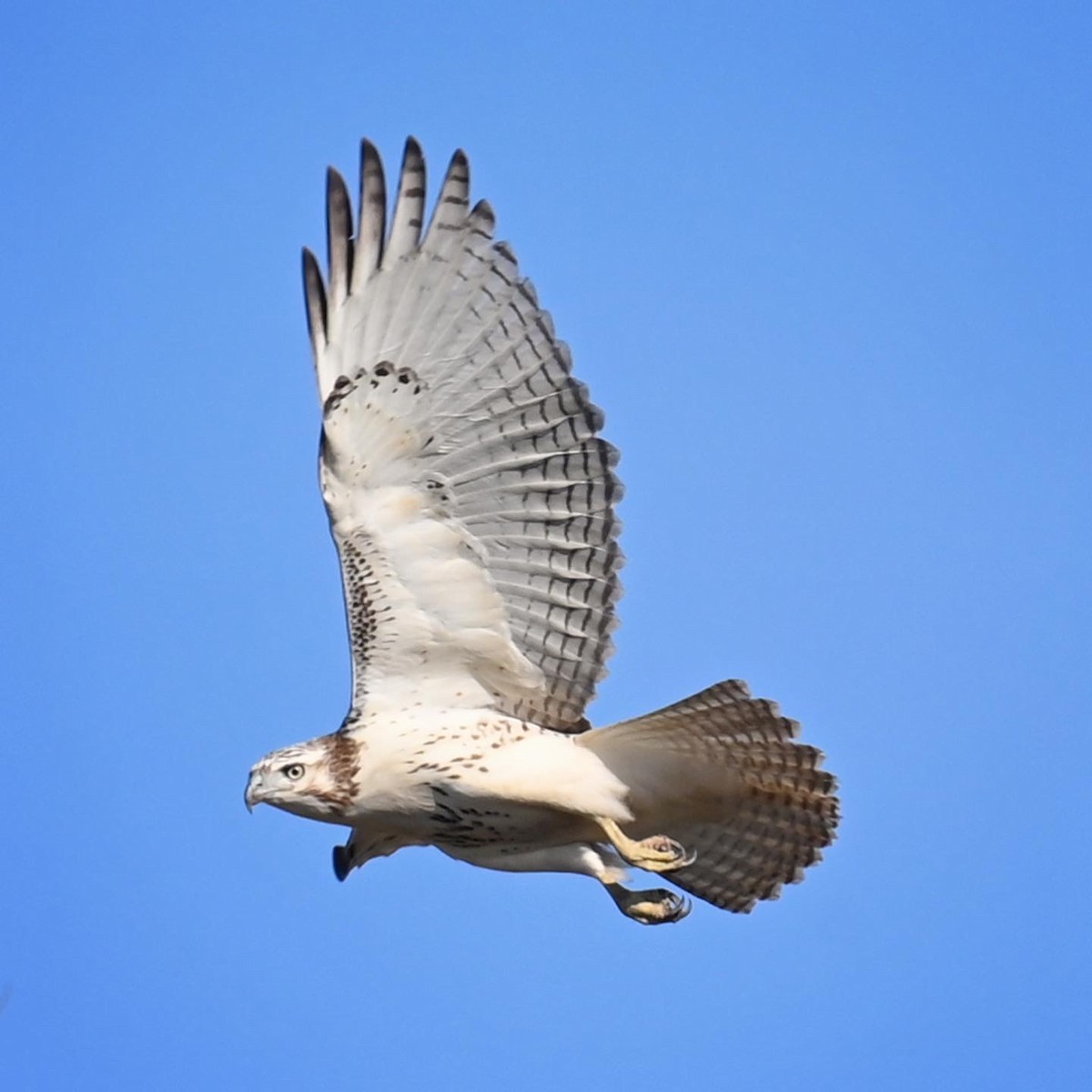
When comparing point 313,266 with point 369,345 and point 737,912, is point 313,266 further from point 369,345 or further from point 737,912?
point 737,912

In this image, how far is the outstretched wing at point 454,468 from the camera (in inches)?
325

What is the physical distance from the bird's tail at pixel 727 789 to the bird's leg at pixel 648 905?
0.44 feet

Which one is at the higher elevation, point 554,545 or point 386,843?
point 554,545

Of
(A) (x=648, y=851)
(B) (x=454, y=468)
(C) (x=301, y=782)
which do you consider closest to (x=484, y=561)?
(B) (x=454, y=468)

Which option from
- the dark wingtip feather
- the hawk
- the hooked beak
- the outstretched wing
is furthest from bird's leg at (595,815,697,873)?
the dark wingtip feather

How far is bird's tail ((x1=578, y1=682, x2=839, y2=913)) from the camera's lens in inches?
328

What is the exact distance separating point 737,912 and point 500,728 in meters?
1.44

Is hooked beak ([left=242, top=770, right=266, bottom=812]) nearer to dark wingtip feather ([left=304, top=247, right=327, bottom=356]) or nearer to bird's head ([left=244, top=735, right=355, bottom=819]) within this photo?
bird's head ([left=244, top=735, right=355, bottom=819])

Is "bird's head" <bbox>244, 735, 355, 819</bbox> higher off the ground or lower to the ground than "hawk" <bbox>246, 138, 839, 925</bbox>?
lower

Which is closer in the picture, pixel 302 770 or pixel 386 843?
pixel 302 770

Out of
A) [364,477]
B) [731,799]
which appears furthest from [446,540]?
[731,799]

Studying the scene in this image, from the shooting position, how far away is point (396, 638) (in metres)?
8.30

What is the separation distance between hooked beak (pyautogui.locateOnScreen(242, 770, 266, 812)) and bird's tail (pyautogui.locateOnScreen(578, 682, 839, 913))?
1341mm

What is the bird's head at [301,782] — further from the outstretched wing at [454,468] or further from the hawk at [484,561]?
the outstretched wing at [454,468]
